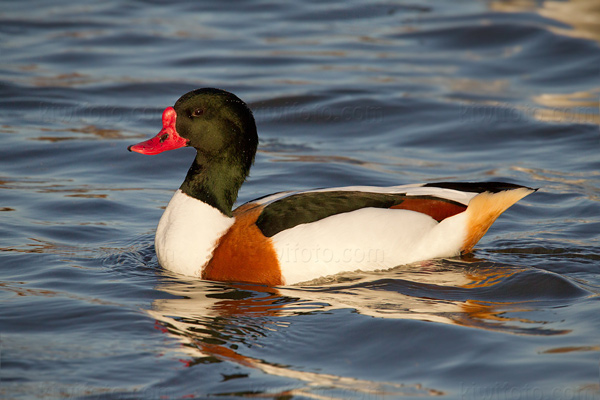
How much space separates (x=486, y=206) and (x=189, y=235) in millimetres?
2242

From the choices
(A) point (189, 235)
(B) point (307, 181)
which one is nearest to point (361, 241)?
(A) point (189, 235)

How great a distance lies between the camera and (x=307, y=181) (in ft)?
28.7

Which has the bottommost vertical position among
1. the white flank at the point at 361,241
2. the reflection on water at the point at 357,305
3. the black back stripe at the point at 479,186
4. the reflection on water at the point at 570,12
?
the reflection on water at the point at 357,305

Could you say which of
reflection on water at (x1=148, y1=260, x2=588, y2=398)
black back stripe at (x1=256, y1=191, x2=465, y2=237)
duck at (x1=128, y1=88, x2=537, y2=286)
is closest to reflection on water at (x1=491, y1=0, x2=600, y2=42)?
duck at (x1=128, y1=88, x2=537, y2=286)

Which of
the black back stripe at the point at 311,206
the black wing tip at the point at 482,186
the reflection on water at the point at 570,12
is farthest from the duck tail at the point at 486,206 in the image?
the reflection on water at the point at 570,12

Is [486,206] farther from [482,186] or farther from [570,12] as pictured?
[570,12]

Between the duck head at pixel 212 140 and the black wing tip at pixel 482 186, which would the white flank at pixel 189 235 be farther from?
the black wing tip at pixel 482 186

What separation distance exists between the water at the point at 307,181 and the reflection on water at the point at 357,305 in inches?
0.8

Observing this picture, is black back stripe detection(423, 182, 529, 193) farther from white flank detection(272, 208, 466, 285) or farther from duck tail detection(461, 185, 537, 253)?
white flank detection(272, 208, 466, 285)

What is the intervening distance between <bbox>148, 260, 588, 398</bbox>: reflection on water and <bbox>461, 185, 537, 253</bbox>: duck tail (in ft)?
0.85

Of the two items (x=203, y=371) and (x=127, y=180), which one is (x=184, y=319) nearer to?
(x=203, y=371)

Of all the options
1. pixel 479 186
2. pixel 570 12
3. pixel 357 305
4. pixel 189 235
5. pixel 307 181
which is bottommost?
pixel 357 305

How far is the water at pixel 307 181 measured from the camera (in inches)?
189

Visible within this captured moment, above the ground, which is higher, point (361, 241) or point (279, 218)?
point (279, 218)
